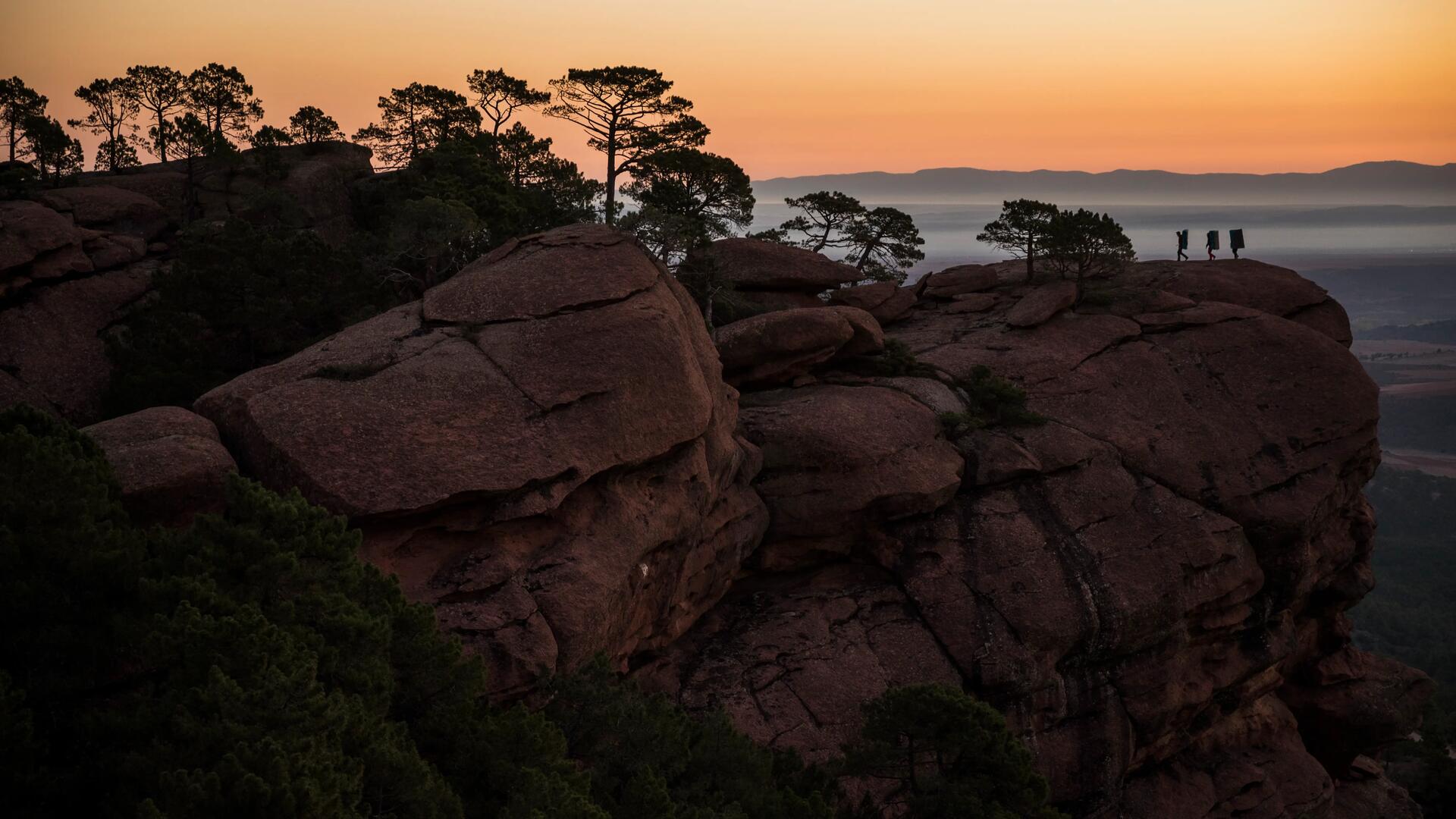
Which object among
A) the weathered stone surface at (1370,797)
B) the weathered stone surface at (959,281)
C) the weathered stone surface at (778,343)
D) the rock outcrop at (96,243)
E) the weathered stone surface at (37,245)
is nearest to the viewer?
the rock outcrop at (96,243)

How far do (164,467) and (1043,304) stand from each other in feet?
119

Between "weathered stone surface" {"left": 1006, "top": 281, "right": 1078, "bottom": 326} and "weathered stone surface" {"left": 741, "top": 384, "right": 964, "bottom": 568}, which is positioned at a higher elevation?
"weathered stone surface" {"left": 1006, "top": 281, "right": 1078, "bottom": 326}

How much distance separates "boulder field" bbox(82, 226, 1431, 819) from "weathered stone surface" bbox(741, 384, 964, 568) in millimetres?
116

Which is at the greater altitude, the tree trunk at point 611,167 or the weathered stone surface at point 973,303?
the tree trunk at point 611,167

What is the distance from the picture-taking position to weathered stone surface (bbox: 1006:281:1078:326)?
4547 centimetres

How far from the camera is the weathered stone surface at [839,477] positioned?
35.5 metres

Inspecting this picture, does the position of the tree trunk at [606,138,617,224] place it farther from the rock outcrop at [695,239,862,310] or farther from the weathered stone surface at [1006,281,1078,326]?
the weathered stone surface at [1006,281,1078,326]

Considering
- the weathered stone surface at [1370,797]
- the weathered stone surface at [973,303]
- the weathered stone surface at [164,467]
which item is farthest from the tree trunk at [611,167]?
the weathered stone surface at [1370,797]

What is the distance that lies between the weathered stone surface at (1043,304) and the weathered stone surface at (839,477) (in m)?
11.2

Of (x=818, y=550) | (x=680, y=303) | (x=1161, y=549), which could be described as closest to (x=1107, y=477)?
(x=1161, y=549)

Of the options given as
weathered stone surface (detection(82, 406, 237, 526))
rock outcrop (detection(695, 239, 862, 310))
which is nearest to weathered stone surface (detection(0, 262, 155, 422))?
weathered stone surface (detection(82, 406, 237, 526))

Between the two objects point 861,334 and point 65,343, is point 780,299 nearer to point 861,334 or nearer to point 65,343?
point 861,334

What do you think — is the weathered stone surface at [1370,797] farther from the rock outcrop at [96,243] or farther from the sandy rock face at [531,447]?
the rock outcrop at [96,243]

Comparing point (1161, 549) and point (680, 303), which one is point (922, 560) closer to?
point (1161, 549)
